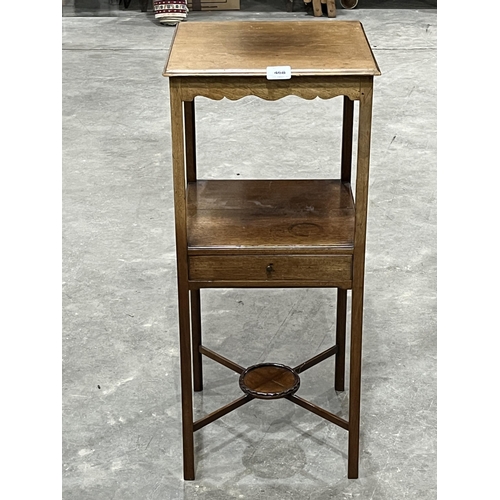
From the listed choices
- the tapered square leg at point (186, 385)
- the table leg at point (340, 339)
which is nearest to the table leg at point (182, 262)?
the tapered square leg at point (186, 385)

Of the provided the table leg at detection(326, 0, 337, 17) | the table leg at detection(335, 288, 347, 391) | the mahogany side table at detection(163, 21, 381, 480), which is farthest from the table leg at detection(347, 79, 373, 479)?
the table leg at detection(326, 0, 337, 17)

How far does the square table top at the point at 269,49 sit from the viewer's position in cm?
275

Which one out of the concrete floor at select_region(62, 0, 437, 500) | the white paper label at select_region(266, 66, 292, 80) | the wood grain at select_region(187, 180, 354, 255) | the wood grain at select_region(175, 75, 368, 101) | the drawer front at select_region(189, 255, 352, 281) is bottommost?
the concrete floor at select_region(62, 0, 437, 500)

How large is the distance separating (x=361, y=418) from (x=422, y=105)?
3.82m

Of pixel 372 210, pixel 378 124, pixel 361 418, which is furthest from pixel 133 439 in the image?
pixel 378 124

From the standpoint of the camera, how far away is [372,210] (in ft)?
17.6

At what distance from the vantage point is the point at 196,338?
12.4 feet

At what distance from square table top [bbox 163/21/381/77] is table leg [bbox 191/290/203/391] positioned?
1040mm

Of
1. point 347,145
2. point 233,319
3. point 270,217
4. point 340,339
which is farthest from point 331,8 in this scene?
point 270,217

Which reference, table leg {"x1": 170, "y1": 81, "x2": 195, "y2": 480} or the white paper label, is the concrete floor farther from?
the white paper label

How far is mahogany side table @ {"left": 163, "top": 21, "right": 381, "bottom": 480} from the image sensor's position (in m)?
2.78

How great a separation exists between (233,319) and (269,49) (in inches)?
67.3

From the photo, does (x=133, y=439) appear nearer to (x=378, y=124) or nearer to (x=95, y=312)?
(x=95, y=312)

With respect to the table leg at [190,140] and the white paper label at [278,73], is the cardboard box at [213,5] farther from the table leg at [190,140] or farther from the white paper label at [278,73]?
the white paper label at [278,73]
